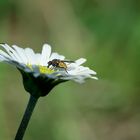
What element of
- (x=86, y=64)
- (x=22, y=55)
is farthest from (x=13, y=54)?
(x=86, y=64)

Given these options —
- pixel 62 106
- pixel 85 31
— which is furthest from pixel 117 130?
pixel 85 31

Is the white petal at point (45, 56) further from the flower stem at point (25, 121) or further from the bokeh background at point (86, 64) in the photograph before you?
the bokeh background at point (86, 64)

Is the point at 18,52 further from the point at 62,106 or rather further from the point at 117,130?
the point at 117,130

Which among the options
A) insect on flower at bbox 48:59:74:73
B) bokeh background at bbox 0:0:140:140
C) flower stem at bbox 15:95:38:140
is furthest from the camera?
bokeh background at bbox 0:0:140:140

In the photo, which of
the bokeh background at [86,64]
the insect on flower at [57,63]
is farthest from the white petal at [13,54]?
the bokeh background at [86,64]

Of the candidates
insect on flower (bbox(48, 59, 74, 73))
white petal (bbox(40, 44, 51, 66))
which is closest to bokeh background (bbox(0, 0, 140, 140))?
white petal (bbox(40, 44, 51, 66))

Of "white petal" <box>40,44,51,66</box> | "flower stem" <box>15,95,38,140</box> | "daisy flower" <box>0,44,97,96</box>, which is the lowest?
"flower stem" <box>15,95,38,140</box>

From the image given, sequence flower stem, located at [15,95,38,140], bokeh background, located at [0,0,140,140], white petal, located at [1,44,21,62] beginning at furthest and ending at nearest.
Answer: bokeh background, located at [0,0,140,140] < white petal, located at [1,44,21,62] < flower stem, located at [15,95,38,140]

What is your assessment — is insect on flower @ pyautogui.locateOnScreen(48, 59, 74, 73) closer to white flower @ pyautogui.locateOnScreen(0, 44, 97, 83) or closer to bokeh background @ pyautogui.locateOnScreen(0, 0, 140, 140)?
white flower @ pyautogui.locateOnScreen(0, 44, 97, 83)
